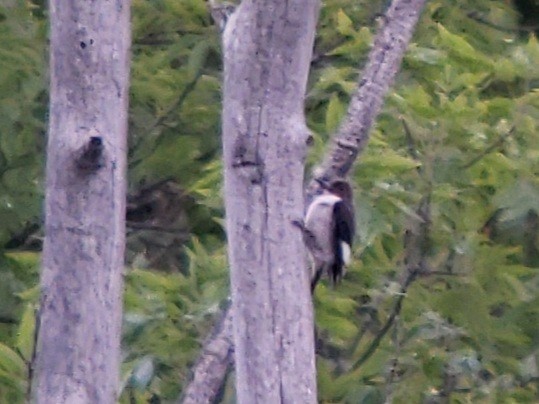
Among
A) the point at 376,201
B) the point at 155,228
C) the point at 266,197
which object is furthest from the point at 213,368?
the point at 155,228

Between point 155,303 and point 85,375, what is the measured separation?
2.02m

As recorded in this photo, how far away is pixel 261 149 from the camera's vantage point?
313 cm

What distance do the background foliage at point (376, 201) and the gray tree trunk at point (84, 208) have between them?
164 centimetres

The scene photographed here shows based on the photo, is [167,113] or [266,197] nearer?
[266,197]

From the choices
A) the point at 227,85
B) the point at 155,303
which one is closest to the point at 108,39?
the point at 227,85

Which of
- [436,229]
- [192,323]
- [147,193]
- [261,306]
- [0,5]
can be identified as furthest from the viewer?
[147,193]

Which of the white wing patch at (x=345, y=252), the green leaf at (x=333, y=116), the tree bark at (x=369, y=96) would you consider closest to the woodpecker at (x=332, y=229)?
the white wing patch at (x=345, y=252)

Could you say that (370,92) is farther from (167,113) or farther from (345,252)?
(167,113)

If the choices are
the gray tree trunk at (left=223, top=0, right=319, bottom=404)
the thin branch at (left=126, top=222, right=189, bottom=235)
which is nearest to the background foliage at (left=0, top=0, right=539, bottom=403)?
→ the thin branch at (left=126, top=222, right=189, bottom=235)

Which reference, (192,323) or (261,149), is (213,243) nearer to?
(192,323)

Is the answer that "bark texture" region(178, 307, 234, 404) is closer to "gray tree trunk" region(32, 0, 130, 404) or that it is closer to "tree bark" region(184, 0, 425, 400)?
"tree bark" region(184, 0, 425, 400)

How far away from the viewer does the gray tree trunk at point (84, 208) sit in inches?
109

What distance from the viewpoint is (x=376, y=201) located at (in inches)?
195

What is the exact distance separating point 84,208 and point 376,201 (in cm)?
229
